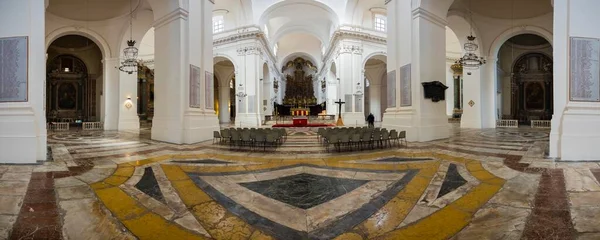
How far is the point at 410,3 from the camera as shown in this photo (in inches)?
383

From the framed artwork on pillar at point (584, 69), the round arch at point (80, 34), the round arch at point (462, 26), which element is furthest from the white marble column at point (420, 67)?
the round arch at point (80, 34)

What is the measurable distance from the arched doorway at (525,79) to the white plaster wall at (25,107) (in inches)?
1044

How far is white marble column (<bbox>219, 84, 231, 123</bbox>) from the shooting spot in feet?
96.3

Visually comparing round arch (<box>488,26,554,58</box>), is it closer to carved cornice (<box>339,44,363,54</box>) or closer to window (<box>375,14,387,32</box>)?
carved cornice (<box>339,44,363,54</box>)

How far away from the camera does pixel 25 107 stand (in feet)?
17.3

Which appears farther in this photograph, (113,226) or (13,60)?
(13,60)

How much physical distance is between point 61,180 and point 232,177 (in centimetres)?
246

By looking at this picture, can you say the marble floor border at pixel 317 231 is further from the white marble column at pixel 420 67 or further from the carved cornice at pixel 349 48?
the carved cornice at pixel 349 48

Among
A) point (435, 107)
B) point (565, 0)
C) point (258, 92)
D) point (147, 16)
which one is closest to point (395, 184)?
point (565, 0)

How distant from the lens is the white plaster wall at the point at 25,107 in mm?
5164

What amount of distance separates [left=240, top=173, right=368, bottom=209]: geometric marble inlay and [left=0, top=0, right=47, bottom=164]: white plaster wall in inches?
186

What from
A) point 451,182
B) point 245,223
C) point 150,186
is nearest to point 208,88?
point 150,186

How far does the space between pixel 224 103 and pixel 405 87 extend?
23013 mm

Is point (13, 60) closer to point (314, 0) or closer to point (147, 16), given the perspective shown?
point (147, 16)
